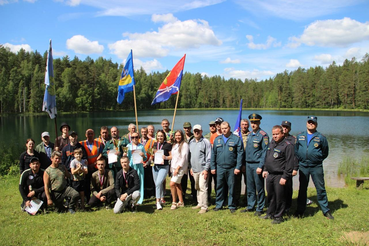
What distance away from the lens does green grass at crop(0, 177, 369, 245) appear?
4492 mm

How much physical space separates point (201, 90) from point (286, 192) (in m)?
115

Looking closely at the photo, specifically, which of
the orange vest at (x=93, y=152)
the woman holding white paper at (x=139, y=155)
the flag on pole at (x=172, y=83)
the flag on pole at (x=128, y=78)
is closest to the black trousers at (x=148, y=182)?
the woman holding white paper at (x=139, y=155)

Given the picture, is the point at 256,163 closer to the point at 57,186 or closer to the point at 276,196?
the point at 276,196

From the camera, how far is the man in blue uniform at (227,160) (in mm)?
5953

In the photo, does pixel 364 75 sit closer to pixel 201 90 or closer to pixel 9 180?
pixel 201 90

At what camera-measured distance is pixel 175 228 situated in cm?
504

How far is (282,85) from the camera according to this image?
10275 centimetres

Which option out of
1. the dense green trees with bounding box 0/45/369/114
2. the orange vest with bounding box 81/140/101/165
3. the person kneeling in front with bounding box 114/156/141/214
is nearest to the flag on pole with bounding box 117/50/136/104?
the orange vest with bounding box 81/140/101/165

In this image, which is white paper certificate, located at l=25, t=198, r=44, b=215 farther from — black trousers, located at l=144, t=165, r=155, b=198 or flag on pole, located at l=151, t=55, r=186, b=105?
flag on pole, located at l=151, t=55, r=186, b=105

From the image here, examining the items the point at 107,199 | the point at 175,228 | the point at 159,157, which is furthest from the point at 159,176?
the point at 175,228

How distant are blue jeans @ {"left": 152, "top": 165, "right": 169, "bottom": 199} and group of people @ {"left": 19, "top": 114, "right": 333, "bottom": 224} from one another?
Result: 2 centimetres

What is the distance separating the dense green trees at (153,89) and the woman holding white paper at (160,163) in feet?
196

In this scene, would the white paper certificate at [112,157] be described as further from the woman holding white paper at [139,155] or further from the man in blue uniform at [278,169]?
the man in blue uniform at [278,169]

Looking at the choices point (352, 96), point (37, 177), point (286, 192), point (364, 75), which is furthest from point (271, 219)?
point (352, 96)
